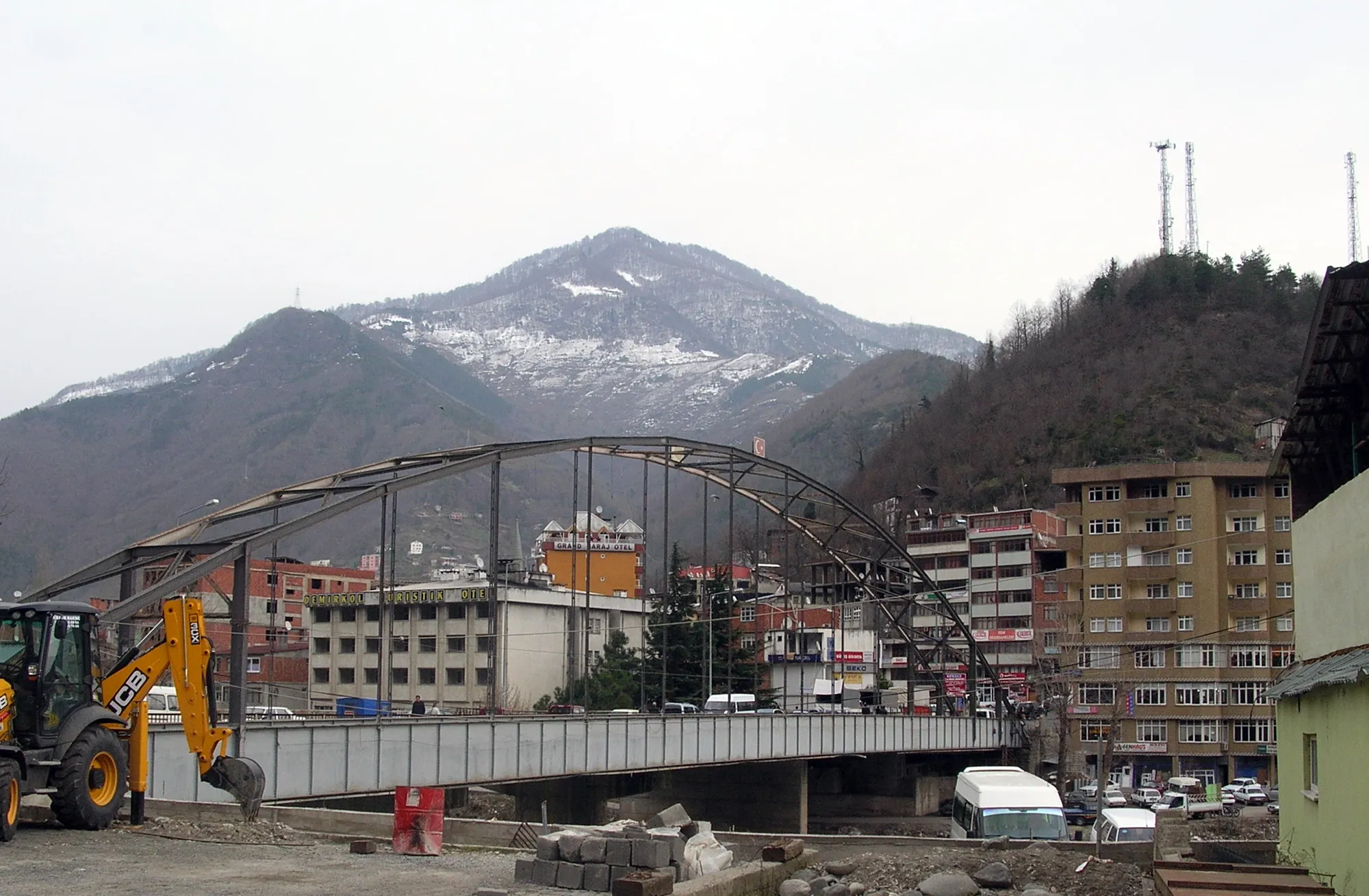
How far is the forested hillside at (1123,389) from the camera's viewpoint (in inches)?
4798

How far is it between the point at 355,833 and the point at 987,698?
272ft

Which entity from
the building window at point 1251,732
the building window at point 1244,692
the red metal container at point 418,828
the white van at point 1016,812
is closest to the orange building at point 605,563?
the building window at point 1244,692

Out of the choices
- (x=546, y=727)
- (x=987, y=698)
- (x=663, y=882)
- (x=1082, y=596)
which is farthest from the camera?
(x=987, y=698)

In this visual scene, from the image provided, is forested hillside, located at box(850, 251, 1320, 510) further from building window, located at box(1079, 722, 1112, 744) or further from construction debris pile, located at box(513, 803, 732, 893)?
construction debris pile, located at box(513, 803, 732, 893)

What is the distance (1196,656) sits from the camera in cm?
8688

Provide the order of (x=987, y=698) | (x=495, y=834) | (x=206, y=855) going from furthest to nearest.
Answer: (x=987, y=698), (x=495, y=834), (x=206, y=855)

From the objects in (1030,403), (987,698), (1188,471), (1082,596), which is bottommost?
(987,698)

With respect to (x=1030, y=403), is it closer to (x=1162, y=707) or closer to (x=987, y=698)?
(x=987, y=698)

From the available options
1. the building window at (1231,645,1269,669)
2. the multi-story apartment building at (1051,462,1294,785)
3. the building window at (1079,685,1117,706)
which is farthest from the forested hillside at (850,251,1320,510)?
the building window at (1079,685,1117,706)

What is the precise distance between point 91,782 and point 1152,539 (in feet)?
263

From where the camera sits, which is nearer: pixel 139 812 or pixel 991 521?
pixel 139 812

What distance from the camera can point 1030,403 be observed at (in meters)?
144

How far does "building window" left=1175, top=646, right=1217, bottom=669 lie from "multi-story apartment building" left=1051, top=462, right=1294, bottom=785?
0.07 metres

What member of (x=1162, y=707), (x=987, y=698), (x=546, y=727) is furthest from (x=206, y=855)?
(x=987, y=698)
